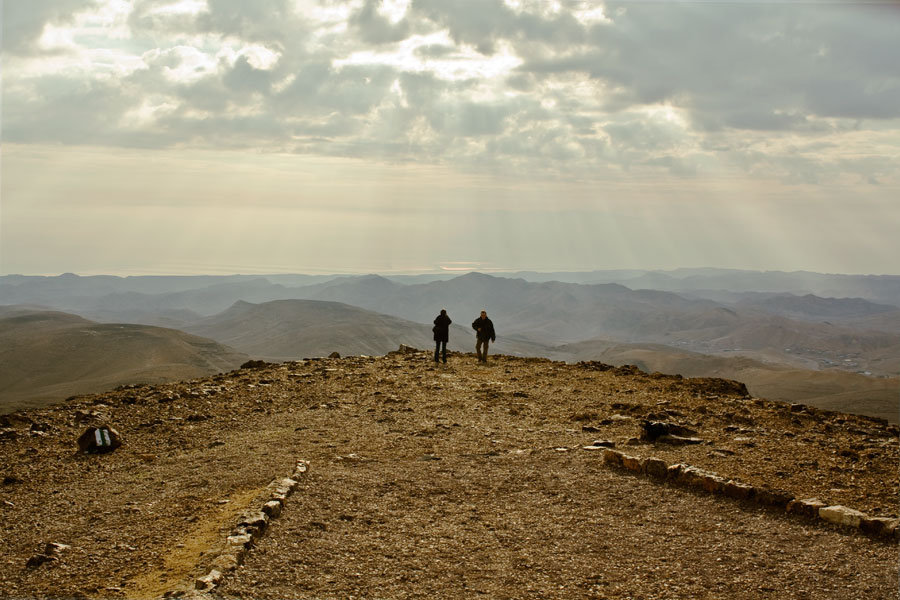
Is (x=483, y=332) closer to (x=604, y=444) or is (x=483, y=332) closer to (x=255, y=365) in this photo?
(x=255, y=365)

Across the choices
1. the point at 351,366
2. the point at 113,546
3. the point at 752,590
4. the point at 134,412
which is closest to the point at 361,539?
the point at 113,546

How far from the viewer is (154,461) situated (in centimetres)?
1520

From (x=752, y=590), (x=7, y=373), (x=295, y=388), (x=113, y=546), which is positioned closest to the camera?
(x=752, y=590)

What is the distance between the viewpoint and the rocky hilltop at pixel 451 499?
29.2 feet

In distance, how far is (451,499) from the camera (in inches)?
472

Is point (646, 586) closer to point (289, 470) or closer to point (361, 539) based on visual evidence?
point (361, 539)

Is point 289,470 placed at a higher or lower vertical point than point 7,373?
higher

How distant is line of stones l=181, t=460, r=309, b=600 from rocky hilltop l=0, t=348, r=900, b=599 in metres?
0.04

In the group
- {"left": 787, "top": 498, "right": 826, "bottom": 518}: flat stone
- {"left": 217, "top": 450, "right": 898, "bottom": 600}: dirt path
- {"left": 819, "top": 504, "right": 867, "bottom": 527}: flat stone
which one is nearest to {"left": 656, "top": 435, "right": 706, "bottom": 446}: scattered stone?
{"left": 217, "top": 450, "right": 898, "bottom": 600}: dirt path

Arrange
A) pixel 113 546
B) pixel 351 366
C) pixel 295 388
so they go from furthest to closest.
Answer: pixel 351 366 → pixel 295 388 → pixel 113 546

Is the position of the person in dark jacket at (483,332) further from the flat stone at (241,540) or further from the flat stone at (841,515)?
the flat stone at (241,540)

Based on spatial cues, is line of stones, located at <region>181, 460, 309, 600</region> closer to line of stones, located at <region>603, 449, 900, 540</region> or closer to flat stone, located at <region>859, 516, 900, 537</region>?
line of stones, located at <region>603, 449, 900, 540</region>

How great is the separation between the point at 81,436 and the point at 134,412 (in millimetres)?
3458

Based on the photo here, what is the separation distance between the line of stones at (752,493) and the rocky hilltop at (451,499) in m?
0.03
